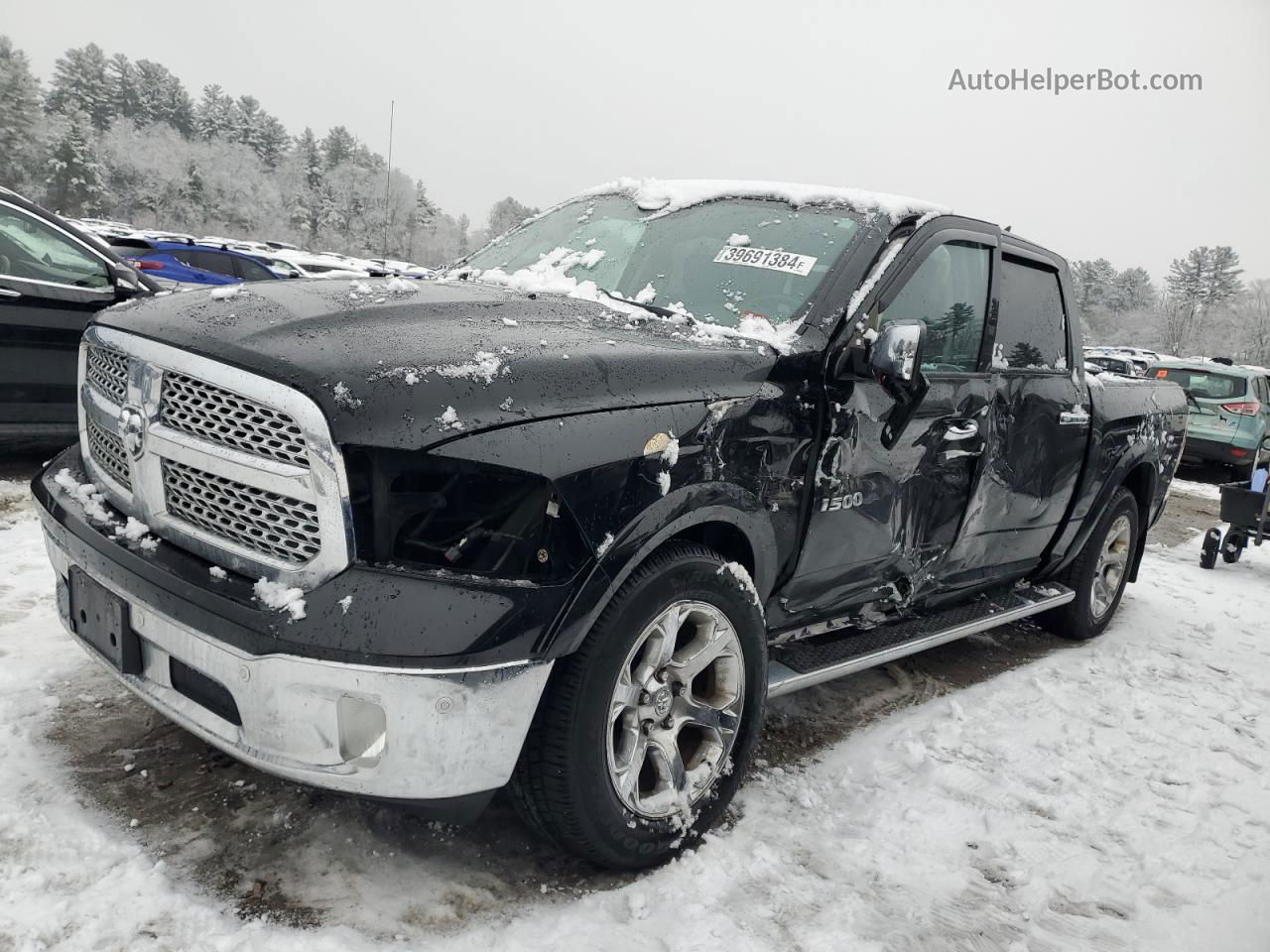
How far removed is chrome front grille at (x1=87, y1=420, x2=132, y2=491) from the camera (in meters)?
2.36

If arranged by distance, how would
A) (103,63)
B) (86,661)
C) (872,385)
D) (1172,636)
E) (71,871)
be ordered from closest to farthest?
(71,871) → (872,385) → (86,661) → (1172,636) → (103,63)

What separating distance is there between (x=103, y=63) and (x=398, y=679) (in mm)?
107320

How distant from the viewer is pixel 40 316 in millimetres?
5199

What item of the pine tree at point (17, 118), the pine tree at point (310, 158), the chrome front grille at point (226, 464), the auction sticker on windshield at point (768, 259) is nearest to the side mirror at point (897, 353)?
the auction sticker on windshield at point (768, 259)

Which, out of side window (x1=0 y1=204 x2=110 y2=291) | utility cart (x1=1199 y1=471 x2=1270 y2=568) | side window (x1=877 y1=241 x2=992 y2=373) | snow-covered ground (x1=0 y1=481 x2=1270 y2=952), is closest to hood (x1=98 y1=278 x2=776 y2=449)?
side window (x1=877 y1=241 x2=992 y2=373)

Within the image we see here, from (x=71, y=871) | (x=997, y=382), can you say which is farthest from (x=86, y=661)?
(x=997, y=382)

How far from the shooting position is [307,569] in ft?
6.31

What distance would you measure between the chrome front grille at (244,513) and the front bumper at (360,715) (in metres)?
0.20

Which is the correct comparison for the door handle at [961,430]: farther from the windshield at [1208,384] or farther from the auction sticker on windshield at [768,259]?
the windshield at [1208,384]

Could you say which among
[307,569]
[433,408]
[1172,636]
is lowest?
[1172,636]

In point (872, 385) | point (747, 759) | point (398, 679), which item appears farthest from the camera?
point (872, 385)

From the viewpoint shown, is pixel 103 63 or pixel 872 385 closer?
pixel 872 385

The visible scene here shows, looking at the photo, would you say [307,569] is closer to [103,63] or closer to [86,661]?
[86,661]

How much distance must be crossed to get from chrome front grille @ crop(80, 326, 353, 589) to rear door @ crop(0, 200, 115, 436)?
3.49 meters
